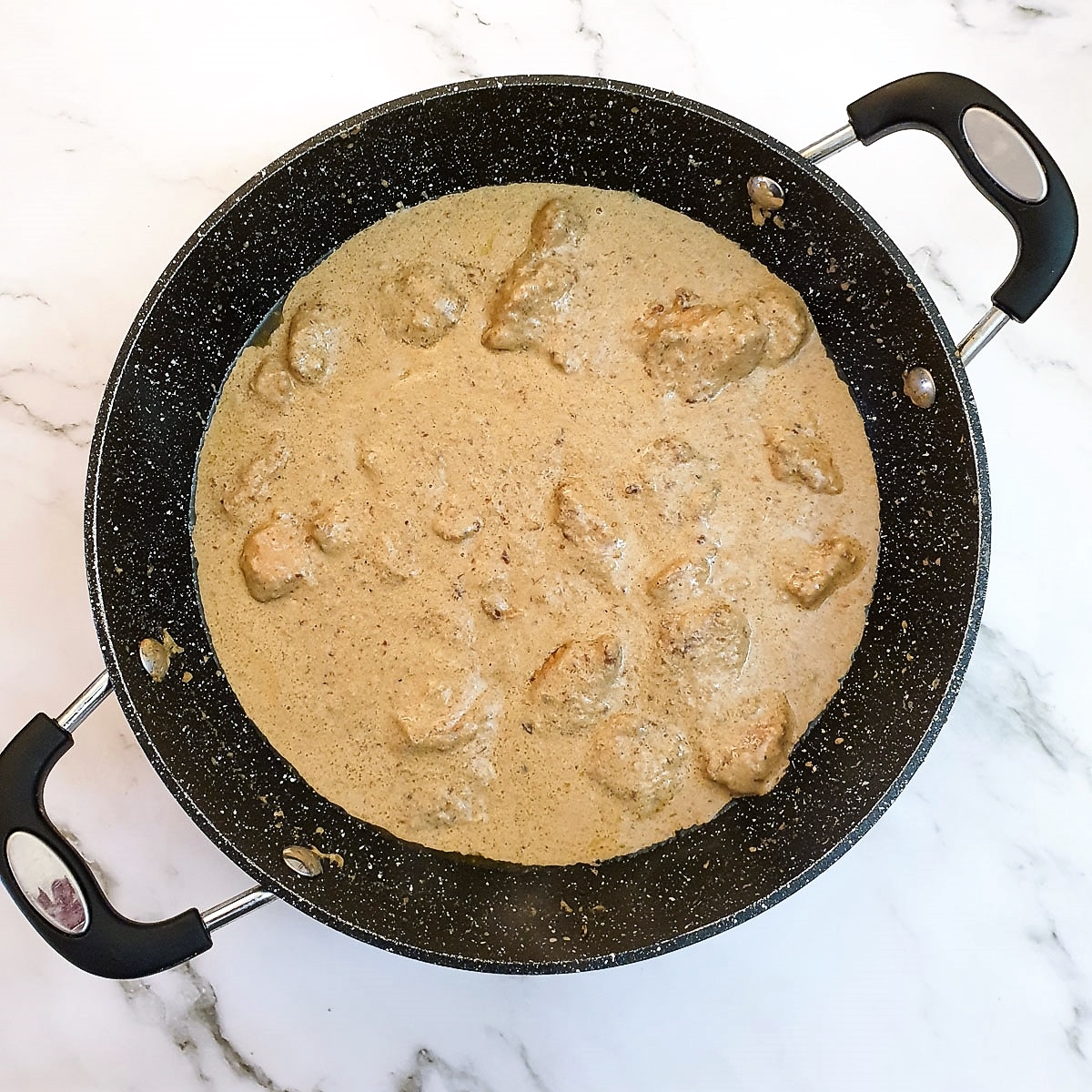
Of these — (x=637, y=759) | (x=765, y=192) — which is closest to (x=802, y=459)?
(x=765, y=192)

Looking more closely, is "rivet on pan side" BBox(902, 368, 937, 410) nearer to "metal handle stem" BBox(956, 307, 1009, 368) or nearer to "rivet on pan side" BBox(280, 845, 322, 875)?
"metal handle stem" BBox(956, 307, 1009, 368)

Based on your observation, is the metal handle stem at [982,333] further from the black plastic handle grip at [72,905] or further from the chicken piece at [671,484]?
the black plastic handle grip at [72,905]

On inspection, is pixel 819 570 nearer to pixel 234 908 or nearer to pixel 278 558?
pixel 278 558

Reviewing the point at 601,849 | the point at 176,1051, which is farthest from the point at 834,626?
the point at 176,1051

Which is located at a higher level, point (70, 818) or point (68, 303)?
point (68, 303)

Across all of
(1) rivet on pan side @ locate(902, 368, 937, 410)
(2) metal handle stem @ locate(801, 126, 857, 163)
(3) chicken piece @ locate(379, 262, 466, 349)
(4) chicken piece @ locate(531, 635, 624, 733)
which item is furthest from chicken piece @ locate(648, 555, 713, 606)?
(2) metal handle stem @ locate(801, 126, 857, 163)

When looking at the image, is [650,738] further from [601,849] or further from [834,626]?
[834,626]
